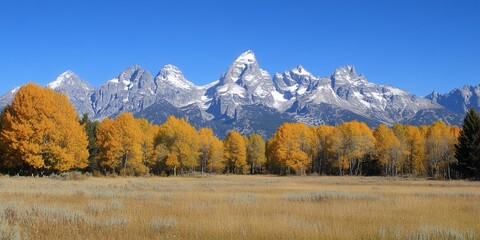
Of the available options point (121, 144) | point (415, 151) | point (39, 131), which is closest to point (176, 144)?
point (121, 144)

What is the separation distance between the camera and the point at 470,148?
61375mm

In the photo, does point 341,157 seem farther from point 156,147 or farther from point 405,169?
point 156,147

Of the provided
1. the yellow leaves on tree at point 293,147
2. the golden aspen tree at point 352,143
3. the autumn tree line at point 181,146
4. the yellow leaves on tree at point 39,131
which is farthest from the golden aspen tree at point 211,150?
the yellow leaves on tree at point 39,131

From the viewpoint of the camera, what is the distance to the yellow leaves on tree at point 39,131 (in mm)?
45812

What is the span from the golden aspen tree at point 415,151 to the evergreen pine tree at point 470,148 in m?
22.9

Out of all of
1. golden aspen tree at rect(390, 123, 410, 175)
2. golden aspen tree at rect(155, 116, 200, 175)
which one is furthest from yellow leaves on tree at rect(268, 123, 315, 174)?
golden aspen tree at rect(155, 116, 200, 175)

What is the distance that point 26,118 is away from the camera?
152ft

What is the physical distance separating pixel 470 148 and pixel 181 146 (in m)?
50.9

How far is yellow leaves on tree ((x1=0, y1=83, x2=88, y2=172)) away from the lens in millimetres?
45812

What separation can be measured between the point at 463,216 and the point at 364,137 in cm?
7577

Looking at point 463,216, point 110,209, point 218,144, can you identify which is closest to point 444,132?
point 218,144

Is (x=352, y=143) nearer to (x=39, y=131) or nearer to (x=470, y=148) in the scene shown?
(x=470, y=148)

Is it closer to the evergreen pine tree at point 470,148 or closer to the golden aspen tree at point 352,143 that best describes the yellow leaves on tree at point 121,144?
the golden aspen tree at point 352,143

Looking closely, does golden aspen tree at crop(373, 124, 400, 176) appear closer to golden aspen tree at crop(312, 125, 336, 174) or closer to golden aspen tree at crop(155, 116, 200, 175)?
golden aspen tree at crop(312, 125, 336, 174)
